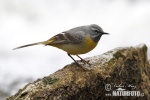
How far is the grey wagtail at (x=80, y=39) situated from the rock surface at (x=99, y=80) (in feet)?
0.91

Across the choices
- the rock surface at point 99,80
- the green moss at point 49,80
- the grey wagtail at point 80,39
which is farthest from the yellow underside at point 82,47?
the green moss at point 49,80

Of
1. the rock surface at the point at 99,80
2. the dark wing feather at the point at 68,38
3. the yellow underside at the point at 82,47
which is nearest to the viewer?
the rock surface at the point at 99,80

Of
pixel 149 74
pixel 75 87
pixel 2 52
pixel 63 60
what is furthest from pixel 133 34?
pixel 75 87

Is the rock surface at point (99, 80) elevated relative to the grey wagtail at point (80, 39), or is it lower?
lower

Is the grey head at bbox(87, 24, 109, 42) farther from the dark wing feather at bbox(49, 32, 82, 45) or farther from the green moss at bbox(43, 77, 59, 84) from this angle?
the green moss at bbox(43, 77, 59, 84)

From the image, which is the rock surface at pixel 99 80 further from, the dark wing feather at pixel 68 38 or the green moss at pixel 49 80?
the dark wing feather at pixel 68 38

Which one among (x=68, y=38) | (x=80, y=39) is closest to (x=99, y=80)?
(x=80, y=39)

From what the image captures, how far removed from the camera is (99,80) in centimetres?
720

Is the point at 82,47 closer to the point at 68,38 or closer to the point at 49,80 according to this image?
the point at 68,38

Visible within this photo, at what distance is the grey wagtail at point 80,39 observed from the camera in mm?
7297

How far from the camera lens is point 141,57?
25.6ft

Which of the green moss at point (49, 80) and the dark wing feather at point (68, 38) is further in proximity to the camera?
the dark wing feather at point (68, 38)

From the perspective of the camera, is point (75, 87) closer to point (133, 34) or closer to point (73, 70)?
point (73, 70)

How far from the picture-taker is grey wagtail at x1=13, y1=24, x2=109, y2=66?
23.9 feet
